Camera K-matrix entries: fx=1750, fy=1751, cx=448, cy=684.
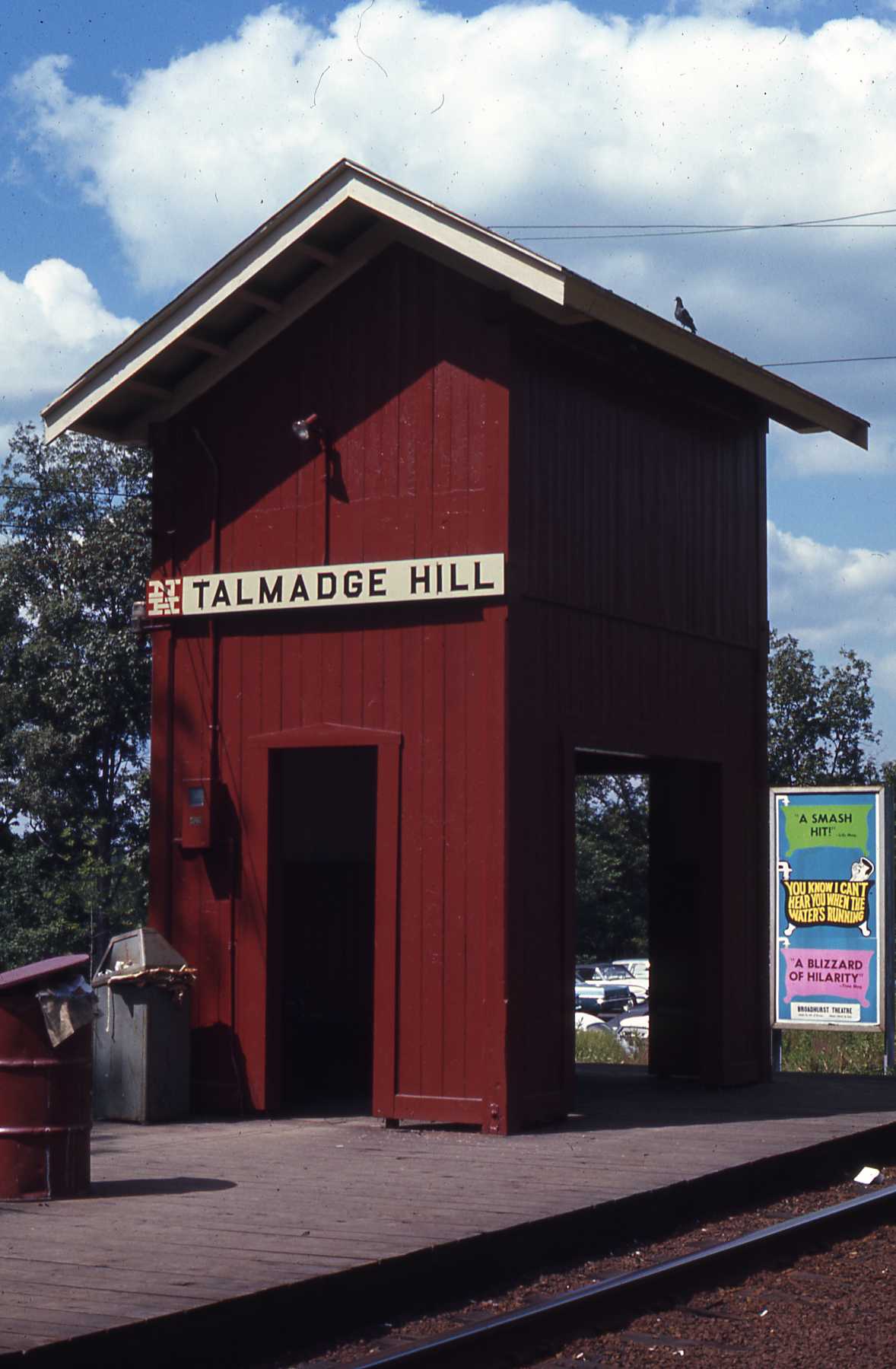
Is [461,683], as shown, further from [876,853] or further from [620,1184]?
[876,853]

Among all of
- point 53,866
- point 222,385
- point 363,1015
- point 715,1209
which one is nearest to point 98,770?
point 53,866

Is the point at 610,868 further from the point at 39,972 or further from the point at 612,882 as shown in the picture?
the point at 39,972

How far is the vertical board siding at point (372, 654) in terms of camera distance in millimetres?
11898

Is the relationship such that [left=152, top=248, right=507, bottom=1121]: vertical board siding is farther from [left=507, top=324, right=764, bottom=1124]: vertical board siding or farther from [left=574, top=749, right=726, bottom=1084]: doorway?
[left=574, top=749, right=726, bottom=1084]: doorway

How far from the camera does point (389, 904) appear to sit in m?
12.2

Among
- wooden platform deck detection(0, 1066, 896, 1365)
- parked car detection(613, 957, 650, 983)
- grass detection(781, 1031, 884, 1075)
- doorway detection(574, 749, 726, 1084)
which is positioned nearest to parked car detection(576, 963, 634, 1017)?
parked car detection(613, 957, 650, 983)

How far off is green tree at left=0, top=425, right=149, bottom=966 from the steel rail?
30512 millimetres

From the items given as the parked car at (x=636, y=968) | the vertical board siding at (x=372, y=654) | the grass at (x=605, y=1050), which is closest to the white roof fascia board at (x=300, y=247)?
the vertical board siding at (x=372, y=654)

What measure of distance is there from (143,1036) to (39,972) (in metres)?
3.63

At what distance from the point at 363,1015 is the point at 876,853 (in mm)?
4960

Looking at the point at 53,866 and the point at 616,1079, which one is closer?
the point at 616,1079

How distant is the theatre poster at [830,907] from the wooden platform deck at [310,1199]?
2317 millimetres

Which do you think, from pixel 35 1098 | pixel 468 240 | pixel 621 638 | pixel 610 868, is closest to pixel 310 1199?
pixel 35 1098

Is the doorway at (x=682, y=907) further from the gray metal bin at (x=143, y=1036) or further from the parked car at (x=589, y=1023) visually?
the parked car at (x=589, y=1023)
